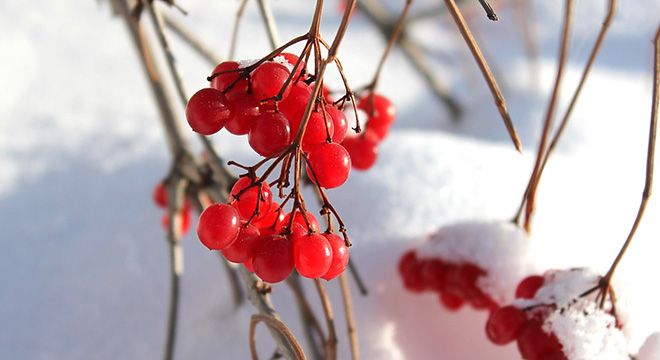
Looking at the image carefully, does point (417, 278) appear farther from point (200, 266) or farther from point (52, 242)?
point (52, 242)

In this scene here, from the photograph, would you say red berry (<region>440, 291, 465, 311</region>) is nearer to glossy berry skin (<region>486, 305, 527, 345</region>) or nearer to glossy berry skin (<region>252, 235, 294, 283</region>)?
glossy berry skin (<region>486, 305, 527, 345</region>)

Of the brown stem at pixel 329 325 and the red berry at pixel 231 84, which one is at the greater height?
the red berry at pixel 231 84

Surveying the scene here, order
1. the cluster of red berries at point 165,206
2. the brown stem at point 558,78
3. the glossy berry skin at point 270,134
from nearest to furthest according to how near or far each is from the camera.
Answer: the glossy berry skin at point 270,134
the brown stem at point 558,78
the cluster of red berries at point 165,206

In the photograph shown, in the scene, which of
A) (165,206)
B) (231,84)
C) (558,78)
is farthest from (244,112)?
(165,206)

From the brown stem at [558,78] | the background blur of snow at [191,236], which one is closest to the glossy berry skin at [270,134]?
the brown stem at [558,78]

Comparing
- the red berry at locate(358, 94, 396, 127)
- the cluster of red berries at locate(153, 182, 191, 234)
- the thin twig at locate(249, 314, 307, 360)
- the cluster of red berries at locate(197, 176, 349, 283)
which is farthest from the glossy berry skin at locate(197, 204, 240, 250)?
the cluster of red berries at locate(153, 182, 191, 234)

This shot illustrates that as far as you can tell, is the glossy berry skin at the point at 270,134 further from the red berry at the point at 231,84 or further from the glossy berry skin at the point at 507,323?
the glossy berry skin at the point at 507,323

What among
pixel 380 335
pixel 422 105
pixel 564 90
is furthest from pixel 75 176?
pixel 564 90

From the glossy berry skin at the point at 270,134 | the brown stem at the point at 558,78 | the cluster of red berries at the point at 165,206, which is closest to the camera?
the glossy berry skin at the point at 270,134
